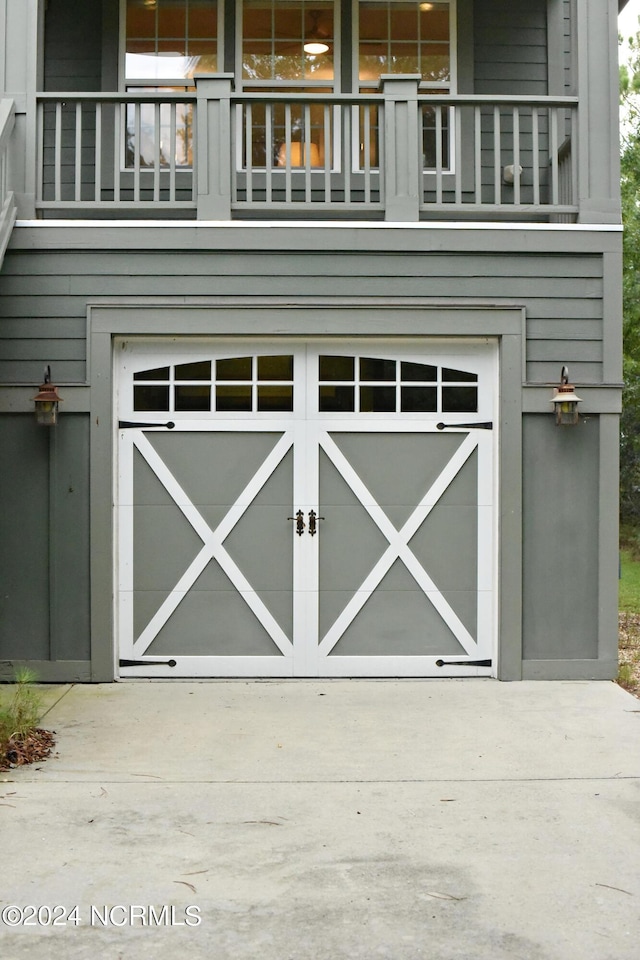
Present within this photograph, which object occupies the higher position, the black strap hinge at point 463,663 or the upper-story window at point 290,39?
the upper-story window at point 290,39

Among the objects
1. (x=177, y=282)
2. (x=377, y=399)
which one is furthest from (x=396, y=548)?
(x=177, y=282)

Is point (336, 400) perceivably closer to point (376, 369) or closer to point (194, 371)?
point (376, 369)

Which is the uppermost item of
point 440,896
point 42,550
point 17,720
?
point 42,550

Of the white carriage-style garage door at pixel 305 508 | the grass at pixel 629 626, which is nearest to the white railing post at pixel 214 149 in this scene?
the white carriage-style garage door at pixel 305 508

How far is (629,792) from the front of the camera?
4.80 meters

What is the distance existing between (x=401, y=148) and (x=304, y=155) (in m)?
0.93

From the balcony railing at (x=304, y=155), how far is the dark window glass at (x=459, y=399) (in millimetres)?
1227

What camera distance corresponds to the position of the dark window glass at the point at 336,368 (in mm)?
7117

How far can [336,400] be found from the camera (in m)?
7.12

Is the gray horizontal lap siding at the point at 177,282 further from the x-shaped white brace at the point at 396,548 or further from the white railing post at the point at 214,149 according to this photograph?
the x-shaped white brace at the point at 396,548

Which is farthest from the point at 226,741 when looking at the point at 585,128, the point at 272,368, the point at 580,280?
the point at 585,128

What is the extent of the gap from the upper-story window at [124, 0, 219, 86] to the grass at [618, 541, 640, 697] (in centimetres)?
590

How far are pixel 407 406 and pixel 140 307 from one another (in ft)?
6.44

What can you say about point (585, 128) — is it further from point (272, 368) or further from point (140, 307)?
point (140, 307)
